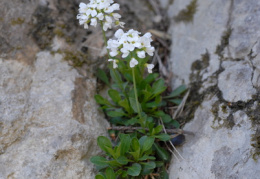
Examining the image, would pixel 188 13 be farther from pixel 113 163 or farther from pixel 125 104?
pixel 113 163

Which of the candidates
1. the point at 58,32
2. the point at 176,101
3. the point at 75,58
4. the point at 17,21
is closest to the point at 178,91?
the point at 176,101

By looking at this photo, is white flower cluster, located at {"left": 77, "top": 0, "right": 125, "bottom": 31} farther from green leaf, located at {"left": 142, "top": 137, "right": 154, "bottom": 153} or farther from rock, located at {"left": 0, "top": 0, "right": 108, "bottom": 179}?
green leaf, located at {"left": 142, "top": 137, "right": 154, "bottom": 153}

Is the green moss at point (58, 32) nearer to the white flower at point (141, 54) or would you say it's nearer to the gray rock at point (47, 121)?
the gray rock at point (47, 121)

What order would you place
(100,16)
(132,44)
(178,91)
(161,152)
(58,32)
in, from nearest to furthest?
(132,44) < (100,16) < (161,152) < (178,91) < (58,32)

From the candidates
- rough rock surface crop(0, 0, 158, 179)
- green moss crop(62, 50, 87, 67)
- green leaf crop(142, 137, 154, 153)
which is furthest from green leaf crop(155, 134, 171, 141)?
green moss crop(62, 50, 87, 67)

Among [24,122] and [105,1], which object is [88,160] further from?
[105,1]

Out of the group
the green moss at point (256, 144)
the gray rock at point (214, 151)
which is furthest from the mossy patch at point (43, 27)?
the green moss at point (256, 144)
